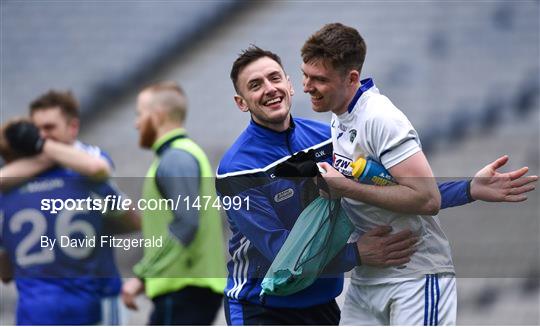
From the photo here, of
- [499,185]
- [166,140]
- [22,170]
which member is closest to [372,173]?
[499,185]

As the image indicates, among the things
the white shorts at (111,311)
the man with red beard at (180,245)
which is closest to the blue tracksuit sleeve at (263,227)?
the man with red beard at (180,245)

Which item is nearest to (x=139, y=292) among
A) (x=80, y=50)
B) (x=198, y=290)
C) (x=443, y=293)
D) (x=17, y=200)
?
(x=198, y=290)

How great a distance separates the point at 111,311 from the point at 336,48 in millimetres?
1903

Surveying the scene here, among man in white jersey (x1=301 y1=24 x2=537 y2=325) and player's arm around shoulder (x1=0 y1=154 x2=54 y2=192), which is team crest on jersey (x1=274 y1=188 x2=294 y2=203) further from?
player's arm around shoulder (x1=0 y1=154 x2=54 y2=192)

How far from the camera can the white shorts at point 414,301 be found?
374 centimetres

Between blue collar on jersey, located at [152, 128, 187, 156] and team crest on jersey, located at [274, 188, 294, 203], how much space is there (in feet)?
3.67

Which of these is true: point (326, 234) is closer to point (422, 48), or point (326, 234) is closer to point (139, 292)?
point (139, 292)

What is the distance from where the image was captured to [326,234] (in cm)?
382

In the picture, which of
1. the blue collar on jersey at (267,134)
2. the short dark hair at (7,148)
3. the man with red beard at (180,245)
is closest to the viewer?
the blue collar on jersey at (267,134)

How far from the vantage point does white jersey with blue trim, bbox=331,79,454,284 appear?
357cm

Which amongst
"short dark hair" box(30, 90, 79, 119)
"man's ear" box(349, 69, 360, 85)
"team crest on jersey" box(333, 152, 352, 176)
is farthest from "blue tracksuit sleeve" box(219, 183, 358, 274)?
"short dark hair" box(30, 90, 79, 119)

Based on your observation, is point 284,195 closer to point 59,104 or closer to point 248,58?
point 248,58

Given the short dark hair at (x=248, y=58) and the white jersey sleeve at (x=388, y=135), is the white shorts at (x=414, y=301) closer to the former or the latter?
the white jersey sleeve at (x=388, y=135)

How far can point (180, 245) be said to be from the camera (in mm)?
4758
